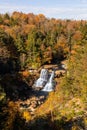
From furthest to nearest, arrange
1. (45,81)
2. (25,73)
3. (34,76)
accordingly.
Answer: (34,76)
(45,81)
(25,73)

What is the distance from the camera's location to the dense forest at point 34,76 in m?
38.7

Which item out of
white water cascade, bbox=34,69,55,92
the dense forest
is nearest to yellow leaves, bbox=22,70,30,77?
the dense forest

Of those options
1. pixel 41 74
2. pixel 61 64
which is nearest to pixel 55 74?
pixel 41 74

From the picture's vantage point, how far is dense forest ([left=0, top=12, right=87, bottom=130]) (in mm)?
38656

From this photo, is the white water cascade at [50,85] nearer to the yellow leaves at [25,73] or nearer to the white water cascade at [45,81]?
the white water cascade at [45,81]

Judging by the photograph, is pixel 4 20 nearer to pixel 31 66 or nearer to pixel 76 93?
pixel 31 66

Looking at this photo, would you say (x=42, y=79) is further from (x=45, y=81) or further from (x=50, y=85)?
(x=50, y=85)

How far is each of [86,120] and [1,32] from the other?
67380mm

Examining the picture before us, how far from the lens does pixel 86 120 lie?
1523 inches

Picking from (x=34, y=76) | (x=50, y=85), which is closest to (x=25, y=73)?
(x=34, y=76)

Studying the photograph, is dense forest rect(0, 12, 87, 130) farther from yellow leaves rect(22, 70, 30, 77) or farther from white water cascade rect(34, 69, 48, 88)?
white water cascade rect(34, 69, 48, 88)

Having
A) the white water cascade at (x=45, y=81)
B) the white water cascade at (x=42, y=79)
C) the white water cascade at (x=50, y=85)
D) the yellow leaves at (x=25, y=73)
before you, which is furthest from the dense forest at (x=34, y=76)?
the white water cascade at (x=50, y=85)

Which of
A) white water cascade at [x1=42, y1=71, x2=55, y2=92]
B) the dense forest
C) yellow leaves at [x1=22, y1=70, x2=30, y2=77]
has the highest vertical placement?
the dense forest

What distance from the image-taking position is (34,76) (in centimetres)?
8950
